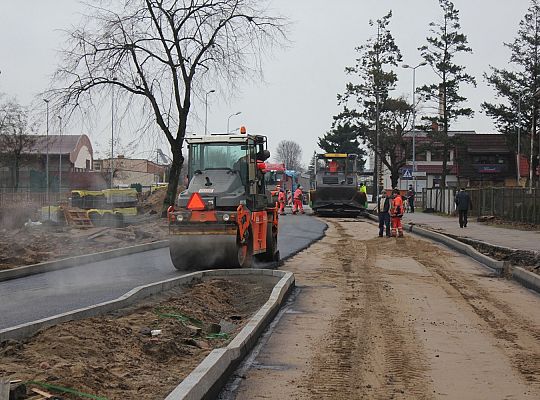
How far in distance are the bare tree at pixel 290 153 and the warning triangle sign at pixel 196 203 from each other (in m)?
124

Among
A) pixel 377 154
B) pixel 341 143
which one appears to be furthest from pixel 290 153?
pixel 377 154

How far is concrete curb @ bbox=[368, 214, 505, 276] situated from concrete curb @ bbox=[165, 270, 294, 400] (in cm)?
838

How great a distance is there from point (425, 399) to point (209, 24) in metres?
26.7

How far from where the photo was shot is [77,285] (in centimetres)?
1395

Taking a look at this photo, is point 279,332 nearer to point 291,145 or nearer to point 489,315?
point 489,315

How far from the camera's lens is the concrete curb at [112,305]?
7.74 meters

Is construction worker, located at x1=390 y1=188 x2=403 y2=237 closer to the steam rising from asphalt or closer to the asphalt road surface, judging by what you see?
the asphalt road surface

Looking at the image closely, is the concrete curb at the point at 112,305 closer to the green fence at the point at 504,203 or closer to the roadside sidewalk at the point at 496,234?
the roadside sidewalk at the point at 496,234

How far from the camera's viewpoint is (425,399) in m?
6.32

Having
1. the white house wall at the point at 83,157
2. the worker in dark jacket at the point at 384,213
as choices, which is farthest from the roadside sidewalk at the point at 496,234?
the white house wall at the point at 83,157

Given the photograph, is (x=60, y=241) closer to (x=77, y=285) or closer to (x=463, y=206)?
(x=77, y=285)

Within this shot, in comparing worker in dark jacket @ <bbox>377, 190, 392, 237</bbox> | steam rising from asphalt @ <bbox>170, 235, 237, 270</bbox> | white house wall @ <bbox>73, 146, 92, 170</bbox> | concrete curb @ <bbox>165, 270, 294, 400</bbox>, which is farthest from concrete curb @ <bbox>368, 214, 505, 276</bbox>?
white house wall @ <bbox>73, 146, 92, 170</bbox>

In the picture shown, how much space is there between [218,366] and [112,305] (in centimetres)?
358

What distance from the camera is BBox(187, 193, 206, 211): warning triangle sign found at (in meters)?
15.1
